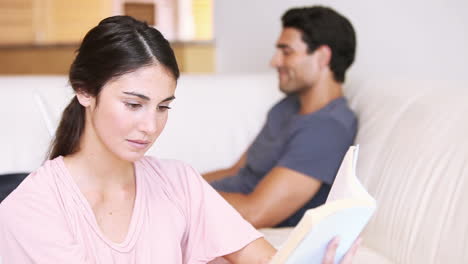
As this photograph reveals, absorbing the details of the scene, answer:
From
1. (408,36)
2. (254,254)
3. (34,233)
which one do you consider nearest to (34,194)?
(34,233)

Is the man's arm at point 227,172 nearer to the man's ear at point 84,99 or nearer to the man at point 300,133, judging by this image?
the man at point 300,133

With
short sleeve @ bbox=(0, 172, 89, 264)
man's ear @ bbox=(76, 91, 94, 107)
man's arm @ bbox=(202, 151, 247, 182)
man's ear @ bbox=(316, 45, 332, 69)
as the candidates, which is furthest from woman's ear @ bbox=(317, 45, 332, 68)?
short sleeve @ bbox=(0, 172, 89, 264)

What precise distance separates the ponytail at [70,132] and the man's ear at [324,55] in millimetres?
1141

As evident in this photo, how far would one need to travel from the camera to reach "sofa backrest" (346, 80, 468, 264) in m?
1.62

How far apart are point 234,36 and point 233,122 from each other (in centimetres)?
140

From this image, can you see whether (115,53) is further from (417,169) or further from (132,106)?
(417,169)

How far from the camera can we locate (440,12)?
232cm

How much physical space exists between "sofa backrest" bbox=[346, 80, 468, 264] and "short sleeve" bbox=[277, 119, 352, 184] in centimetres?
9

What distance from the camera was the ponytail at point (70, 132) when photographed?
1313 millimetres

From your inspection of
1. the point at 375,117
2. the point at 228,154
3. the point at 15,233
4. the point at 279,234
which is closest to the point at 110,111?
the point at 15,233

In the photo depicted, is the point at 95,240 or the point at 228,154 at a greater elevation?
the point at 95,240

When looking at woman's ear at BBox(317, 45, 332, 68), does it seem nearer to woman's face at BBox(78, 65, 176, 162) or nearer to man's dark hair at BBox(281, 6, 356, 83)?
man's dark hair at BBox(281, 6, 356, 83)

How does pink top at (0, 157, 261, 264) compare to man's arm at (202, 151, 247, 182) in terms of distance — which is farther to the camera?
man's arm at (202, 151, 247, 182)

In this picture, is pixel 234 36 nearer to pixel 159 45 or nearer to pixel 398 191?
pixel 398 191
